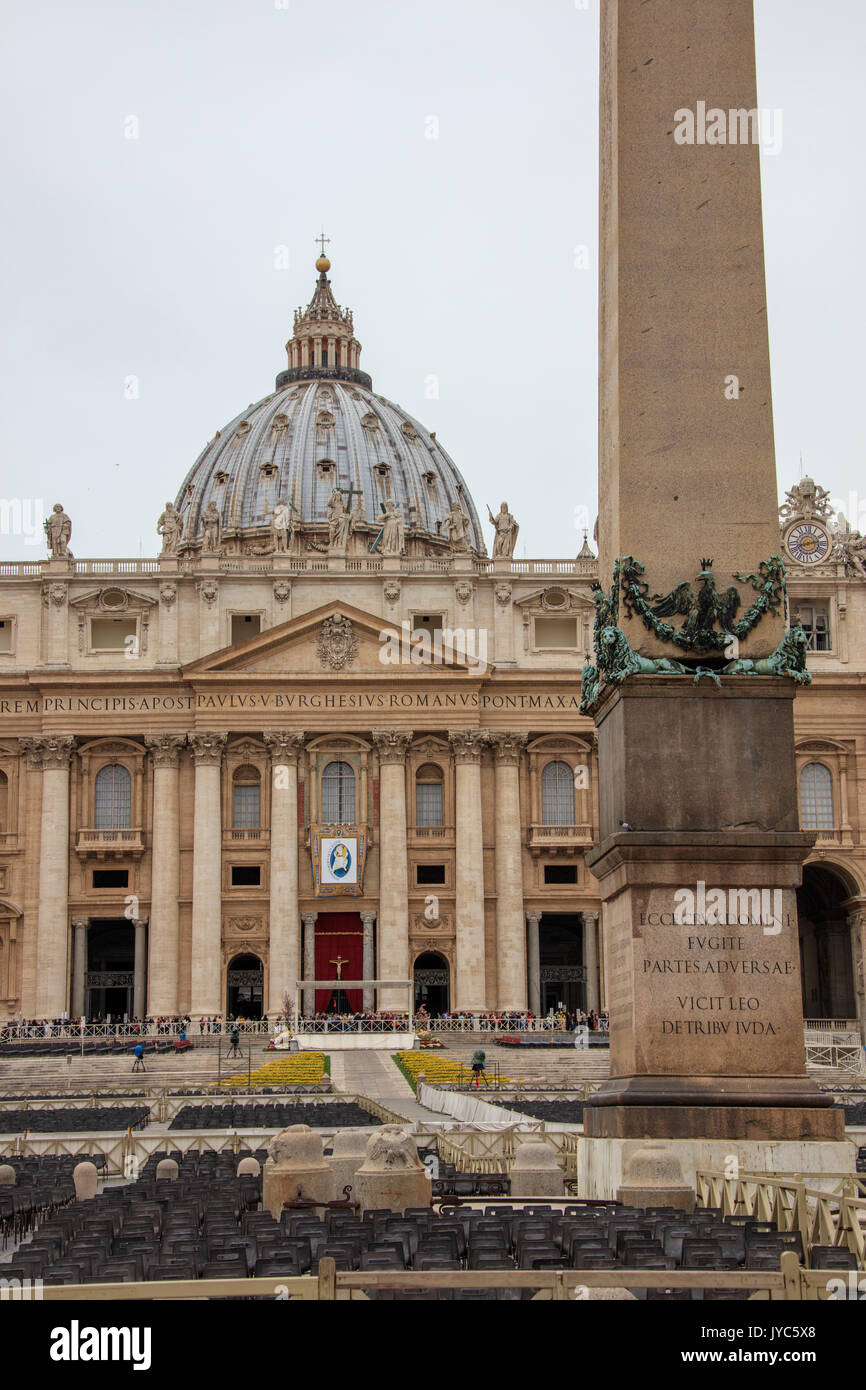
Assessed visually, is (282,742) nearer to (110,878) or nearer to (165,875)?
(165,875)

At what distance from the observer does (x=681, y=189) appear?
20.3 meters

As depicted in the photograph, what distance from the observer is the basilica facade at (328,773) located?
78438 millimetres

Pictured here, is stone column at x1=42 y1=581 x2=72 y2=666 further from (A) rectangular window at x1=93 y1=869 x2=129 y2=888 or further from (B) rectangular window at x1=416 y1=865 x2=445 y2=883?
(B) rectangular window at x1=416 y1=865 x2=445 y2=883

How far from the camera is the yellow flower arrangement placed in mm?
50719

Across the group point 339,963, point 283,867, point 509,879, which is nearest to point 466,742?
point 509,879

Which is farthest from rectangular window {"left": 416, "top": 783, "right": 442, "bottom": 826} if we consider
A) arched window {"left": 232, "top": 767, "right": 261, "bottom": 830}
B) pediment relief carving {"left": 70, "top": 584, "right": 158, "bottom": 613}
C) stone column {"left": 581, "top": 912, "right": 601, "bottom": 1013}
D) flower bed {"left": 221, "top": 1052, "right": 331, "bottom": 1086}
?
flower bed {"left": 221, "top": 1052, "right": 331, "bottom": 1086}

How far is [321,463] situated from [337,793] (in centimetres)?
5816

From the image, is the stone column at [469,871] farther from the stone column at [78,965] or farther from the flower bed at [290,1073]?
the flower bed at [290,1073]

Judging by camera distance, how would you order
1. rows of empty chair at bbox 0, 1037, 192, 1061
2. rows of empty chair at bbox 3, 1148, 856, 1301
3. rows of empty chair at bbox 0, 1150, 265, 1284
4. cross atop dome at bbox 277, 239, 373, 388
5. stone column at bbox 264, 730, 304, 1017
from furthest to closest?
cross atop dome at bbox 277, 239, 373, 388 < stone column at bbox 264, 730, 304, 1017 < rows of empty chair at bbox 0, 1037, 192, 1061 < rows of empty chair at bbox 0, 1150, 265, 1284 < rows of empty chair at bbox 3, 1148, 856, 1301

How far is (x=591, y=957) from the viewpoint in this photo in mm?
79562

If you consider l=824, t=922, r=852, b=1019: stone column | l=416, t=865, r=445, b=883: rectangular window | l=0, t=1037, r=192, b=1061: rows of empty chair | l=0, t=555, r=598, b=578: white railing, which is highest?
l=0, t=555, r=598, b=578: white railing

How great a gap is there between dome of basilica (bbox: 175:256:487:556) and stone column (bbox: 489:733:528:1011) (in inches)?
1774
